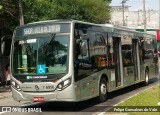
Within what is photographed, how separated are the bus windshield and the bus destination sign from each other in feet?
0.50

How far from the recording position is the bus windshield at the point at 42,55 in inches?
491

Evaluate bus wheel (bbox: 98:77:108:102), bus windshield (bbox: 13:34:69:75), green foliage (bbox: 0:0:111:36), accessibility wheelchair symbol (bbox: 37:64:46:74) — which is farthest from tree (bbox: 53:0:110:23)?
accessibility wheelchair symbol (bbox: 37:64:46:74)

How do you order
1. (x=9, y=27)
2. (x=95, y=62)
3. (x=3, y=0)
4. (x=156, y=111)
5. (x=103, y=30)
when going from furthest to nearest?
(x=9, y=27), (x=3, y=0), (x=103, y=30), (x=95, y=62), (x=156, y=111)

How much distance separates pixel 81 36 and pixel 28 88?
243cm

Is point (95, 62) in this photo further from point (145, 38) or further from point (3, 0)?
point (3, 0)

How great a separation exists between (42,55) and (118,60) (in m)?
5.21

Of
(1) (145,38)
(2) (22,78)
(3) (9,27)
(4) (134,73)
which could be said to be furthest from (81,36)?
(3) (9,27)

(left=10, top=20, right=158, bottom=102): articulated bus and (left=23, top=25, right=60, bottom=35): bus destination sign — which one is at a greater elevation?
(left=23, top=25, right=60, bottom=35): bus destination sign

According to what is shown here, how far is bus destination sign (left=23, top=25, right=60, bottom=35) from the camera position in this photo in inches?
507

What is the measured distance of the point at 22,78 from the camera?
1288cm

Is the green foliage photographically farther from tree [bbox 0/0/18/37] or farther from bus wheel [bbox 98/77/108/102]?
bus wheel [bbox 98/77/108/102]

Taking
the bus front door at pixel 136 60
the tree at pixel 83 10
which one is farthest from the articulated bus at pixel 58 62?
the tree at pixel 83 10

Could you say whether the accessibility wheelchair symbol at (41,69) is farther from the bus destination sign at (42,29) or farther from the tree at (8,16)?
the tree at (8,16)

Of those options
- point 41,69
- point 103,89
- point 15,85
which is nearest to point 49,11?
point 103,89
